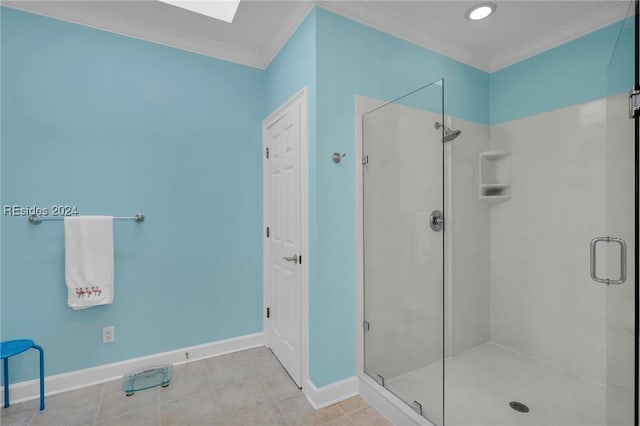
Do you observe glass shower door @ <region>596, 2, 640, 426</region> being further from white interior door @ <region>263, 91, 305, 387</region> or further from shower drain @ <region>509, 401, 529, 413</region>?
white interior door @ <region>263, 91, 305, 387</region>

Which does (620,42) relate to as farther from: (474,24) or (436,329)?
(436,329)

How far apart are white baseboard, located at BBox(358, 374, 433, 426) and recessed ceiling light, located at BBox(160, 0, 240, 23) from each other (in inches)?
110

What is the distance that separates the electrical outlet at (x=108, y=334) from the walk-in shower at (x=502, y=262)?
1893mm

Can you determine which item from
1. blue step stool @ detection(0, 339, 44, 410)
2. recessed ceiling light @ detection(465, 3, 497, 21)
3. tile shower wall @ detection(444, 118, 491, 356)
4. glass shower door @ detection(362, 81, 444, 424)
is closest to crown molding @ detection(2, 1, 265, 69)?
glass shower door @ detection(362, 81, 444, 424)

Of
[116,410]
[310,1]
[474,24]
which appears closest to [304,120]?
[310,1]

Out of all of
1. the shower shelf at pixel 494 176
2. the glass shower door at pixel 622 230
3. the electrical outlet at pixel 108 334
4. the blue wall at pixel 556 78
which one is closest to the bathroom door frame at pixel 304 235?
the electrical outlet at pixel 108 334

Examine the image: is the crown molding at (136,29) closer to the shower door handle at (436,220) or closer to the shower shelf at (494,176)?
the shower door handle at (436,220)

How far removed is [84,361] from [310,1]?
2993 millimetres

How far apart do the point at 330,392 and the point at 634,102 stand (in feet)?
7.09

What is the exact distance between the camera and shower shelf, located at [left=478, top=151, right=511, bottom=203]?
107 inches

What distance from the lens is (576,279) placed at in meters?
2.31

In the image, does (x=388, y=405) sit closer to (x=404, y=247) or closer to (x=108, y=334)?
(x=404, y=247)

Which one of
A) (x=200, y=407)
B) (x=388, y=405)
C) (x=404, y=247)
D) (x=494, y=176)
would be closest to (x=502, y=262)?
(x=494, y=176)

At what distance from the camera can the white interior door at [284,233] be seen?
7.11 feet
